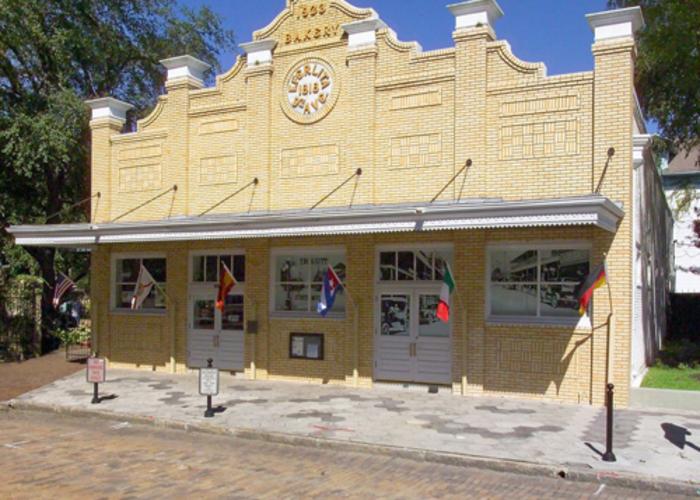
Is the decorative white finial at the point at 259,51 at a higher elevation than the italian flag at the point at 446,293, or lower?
higher

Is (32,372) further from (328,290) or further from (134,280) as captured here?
(328,290)

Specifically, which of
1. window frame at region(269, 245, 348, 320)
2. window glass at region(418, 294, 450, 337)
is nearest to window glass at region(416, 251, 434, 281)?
window glass at region(418, 294, 450, 337)

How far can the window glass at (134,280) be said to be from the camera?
62.6ft

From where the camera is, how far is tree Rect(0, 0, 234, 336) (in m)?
21.0

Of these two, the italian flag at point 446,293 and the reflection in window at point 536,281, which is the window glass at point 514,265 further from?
the italian flag at point 446,293

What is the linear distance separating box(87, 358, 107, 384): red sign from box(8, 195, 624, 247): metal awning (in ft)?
10.7

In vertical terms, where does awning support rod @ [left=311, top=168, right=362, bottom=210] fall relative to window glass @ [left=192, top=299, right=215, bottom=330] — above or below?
above

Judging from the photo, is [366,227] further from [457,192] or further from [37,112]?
[37,112]

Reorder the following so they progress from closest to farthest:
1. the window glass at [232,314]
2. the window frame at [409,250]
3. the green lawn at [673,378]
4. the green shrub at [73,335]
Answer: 1. the green lawn at [673,378]
2. the window frame at [409,250]
3. the window glass at [232,314]
4. the green shrub at [73,335]

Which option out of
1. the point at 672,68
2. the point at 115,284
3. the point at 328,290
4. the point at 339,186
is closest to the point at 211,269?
the point at 115,284

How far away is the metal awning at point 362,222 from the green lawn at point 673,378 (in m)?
3.54

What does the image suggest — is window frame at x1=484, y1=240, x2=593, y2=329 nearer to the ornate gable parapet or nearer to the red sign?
the ornate gable parapet

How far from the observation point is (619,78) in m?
13.5

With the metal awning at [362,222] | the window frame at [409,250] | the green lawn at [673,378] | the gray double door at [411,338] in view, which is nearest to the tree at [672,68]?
the metal awning at [362,222]
